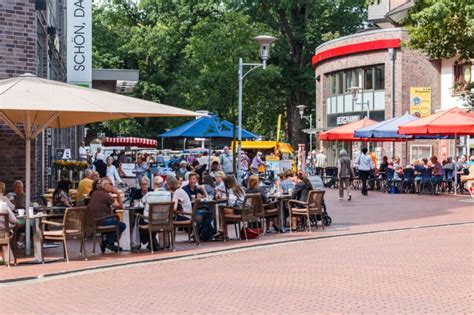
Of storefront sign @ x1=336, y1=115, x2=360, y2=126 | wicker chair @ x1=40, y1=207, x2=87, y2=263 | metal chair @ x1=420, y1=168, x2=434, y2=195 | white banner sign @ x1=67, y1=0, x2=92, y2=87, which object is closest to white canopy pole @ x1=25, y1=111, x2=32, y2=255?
wicker chair @ x1=40, y1=207, x2=87, y2=263

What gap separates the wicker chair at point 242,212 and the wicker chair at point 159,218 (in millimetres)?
1945

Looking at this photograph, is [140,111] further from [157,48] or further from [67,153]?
[157,48]

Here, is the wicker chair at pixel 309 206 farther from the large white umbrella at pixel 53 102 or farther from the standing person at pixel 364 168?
the standing person at pixel 364 168

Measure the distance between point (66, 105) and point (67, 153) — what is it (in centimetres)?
1388

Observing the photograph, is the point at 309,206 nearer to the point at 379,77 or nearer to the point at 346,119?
the point at 379,77

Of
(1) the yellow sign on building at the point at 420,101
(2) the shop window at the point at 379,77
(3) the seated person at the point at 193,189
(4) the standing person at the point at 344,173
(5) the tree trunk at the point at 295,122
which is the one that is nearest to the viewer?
(3) the seated person at the point at 193,189

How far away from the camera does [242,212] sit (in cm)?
1672

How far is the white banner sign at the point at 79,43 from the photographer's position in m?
23.9

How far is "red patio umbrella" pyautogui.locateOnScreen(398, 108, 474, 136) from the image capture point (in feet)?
91.3

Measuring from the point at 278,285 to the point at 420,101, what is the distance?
37242 millimetres

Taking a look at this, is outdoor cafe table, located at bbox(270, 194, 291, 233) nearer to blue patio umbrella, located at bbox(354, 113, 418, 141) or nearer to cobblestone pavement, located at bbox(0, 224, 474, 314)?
cobblestone pavement, located at bbox(0, 224, 474, 314)

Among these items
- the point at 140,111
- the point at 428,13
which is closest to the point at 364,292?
the point at 140,111

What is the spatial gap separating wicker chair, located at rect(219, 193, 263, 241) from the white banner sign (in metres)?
8.64

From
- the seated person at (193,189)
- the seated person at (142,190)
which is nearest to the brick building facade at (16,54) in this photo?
the seated person at (142,190)
